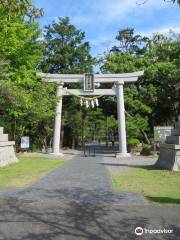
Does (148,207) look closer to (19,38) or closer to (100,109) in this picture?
(19,38)

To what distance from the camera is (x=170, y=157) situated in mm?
17297

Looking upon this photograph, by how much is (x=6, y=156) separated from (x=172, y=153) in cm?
818

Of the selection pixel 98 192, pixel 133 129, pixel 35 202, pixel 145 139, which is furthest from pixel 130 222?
pixel 145 139

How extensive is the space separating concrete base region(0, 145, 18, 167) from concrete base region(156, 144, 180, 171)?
23.5 ft

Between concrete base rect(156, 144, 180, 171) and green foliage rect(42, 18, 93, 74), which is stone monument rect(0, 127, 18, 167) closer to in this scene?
concrete base rect(156, 144, 180, 171)

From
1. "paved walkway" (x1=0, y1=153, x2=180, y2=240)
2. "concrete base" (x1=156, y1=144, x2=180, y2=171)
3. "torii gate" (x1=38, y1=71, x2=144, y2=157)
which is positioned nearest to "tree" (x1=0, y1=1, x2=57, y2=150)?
"torii gate" (x1=38, y1=71, x2=144, y2=157)

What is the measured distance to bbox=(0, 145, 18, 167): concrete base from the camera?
19763mm

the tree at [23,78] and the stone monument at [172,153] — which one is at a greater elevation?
the tree at [23,78]

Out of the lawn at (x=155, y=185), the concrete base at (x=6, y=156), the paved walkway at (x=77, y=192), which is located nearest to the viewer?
the paved walkway at (x=77, y=192)

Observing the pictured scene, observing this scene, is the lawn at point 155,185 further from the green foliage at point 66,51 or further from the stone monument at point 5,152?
the green foliage at point 66,51

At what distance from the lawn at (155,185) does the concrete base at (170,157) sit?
2.29ft

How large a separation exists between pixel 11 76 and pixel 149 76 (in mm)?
14198

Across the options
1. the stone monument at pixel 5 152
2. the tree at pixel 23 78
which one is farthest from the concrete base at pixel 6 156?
the tree at pixel 23 78

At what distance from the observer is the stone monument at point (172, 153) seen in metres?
16.5
